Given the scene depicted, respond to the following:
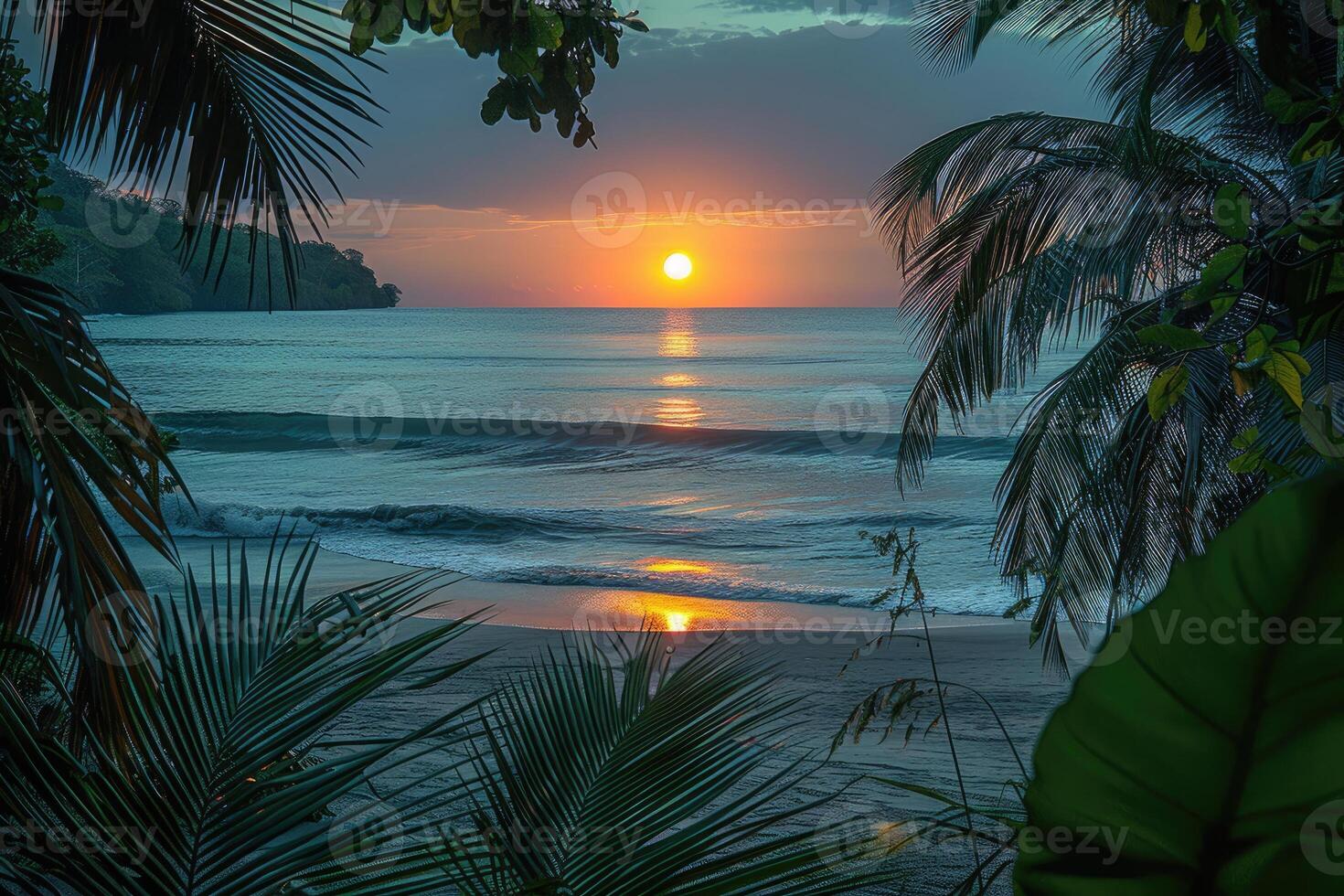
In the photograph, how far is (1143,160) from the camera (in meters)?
4.84

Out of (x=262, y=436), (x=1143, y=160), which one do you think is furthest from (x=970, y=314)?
(x=262, y=436)

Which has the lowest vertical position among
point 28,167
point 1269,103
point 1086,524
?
point 1086,524

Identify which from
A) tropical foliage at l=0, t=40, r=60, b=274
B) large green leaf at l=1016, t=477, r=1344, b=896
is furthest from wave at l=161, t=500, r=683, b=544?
large green leaf at l=1016, t=477, r=1344, b=896

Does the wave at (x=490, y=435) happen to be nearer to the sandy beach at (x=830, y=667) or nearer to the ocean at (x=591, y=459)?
the ocean at (x=591, y=459)

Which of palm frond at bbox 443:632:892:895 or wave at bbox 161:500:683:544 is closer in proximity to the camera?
palm frond at bbox 443:632:892:895

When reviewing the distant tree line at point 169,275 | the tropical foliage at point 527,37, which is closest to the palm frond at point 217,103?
the tropical foliage at point 527,37

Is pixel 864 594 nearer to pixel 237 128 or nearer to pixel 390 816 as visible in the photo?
pixel 237 128

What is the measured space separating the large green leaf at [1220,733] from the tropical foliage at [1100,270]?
3788mm

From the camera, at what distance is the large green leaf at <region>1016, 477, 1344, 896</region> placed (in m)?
0.28

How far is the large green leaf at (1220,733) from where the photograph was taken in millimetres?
275

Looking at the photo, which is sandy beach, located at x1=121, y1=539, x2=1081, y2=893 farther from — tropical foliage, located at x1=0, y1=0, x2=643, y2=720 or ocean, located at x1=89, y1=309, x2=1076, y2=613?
tropical foliage, located at x1=0, y1=0, x2=643, y2=720

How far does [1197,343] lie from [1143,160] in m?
4.11

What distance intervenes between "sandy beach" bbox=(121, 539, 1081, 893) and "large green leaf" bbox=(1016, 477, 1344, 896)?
244 cm

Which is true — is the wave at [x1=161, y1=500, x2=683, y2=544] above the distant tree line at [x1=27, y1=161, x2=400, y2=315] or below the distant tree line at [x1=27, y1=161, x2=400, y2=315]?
below
